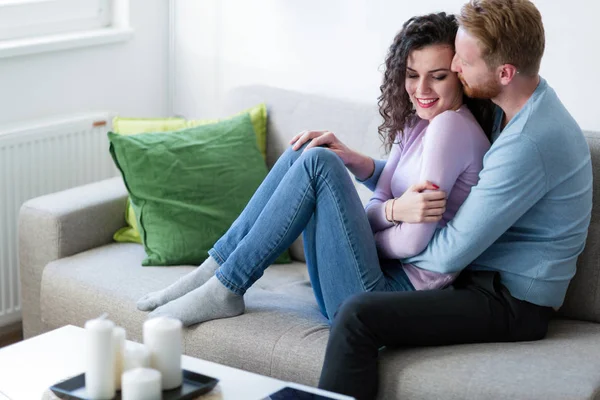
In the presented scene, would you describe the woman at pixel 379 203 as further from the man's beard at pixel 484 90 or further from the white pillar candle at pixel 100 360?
the white pillar candle at pixel 100 360

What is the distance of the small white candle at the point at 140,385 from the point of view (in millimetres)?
1722

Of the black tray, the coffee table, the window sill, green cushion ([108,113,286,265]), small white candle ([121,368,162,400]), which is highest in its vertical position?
the window sill

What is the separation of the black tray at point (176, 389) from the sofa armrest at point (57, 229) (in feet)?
3.25

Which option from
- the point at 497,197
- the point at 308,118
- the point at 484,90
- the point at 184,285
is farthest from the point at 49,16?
the point at 497,197

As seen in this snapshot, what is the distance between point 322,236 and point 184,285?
42cm

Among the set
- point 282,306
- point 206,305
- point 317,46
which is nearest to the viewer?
point 206,305

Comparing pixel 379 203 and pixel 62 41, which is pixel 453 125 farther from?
pixel 62 41

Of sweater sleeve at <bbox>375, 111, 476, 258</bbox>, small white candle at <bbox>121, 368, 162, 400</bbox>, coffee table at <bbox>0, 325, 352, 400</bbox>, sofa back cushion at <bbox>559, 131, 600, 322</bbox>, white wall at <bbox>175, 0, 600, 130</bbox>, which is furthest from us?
white wall at <bbox>175, 0, 600, 130</bbox>

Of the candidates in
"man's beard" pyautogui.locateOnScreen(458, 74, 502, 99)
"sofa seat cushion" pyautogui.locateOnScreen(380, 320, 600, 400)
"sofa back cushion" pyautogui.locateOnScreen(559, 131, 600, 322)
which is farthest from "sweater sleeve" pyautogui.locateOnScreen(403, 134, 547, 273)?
"sofa back cushion" pyautogui.locateOnScreen(559, 131, 600, 322)

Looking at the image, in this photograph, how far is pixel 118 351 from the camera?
5.91 ft

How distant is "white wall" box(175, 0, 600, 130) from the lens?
275 centimetres

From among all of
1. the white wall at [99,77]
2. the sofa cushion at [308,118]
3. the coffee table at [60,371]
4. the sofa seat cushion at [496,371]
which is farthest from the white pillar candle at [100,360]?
the white wall at [99,77]

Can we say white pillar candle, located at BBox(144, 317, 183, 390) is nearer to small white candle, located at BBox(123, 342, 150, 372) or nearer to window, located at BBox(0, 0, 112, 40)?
small white candle, located at BBox(123, 342, 150, 372)

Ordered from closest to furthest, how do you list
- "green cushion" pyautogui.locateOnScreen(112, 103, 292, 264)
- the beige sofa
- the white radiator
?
the beige sofa → "green cushion" pyautogui.locateOnScreen(112, 103, 292, 264) → the white radiator
